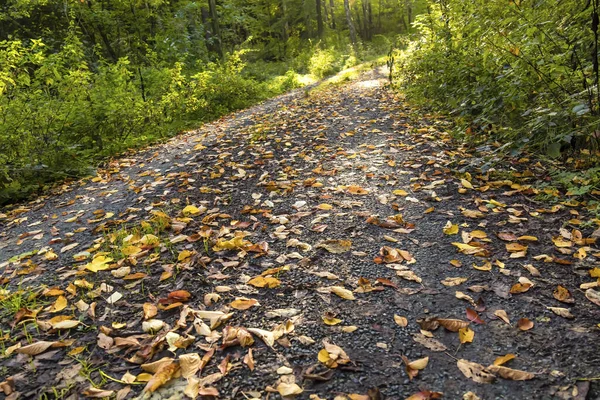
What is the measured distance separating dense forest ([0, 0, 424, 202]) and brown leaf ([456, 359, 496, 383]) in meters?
4.85

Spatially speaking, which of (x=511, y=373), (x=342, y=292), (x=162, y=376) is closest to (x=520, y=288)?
(x=511, y=373)

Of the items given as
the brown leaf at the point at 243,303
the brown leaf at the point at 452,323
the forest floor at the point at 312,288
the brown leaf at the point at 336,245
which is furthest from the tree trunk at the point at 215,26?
the brown leaf at the point at 452,323

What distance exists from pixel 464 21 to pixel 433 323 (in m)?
4.42

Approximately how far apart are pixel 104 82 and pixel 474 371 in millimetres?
6950

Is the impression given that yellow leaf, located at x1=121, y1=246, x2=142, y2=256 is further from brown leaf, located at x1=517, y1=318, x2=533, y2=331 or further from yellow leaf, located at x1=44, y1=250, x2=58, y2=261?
brown leaf, located at x1=517, y1=318, x2=533, y2=331

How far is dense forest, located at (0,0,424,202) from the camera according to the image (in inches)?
179

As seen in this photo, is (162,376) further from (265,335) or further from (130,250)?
(130,250)

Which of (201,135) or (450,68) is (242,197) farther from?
(450,68)

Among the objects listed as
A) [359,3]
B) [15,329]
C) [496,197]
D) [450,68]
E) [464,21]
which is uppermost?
[359,3]

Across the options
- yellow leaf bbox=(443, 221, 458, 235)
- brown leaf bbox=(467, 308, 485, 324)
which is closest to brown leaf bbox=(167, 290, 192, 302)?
brown leaf bbox=(467, 308, 485, 324)

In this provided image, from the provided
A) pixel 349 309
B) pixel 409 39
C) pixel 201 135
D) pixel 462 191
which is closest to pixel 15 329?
pixel 349 309

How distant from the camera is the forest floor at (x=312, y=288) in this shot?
4.94 feet

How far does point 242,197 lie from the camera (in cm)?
348

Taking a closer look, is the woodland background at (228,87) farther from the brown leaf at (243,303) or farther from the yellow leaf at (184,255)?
the yellow leaf at (184,255)
